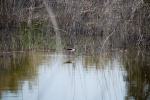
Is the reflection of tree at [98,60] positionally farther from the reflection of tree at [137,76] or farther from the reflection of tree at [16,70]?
the reflection of tree at [16,70]

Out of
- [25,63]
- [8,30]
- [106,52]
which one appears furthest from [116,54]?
[8,30]

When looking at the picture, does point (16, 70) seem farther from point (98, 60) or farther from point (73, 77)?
point (98, 60)

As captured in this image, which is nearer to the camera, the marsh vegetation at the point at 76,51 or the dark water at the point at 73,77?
the dark water at the point at 73,77

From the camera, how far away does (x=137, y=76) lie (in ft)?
29.9

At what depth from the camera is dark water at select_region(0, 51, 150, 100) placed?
757 cm

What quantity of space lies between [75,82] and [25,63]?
207 centimetres

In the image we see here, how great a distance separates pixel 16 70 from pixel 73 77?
1211 mm

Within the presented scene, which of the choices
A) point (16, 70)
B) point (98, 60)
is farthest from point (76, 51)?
point (16, 70)

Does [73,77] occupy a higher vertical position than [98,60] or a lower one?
lower

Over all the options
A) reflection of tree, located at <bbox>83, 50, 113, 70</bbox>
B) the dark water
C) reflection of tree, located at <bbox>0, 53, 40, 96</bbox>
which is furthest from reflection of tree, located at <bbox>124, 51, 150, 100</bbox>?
reflection of tree, located at <bbox>0, 53, 40, 96</bbox>

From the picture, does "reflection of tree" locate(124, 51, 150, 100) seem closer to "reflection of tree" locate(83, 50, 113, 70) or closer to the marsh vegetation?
the marsh vegetation

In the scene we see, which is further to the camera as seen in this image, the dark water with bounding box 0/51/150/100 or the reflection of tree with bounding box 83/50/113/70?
the reflection of tree with bounding box 83/50/113/70

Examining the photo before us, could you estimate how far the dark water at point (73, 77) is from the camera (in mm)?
7574

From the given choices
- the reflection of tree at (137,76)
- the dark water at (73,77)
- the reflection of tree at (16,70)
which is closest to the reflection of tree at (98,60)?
the dark water at (73,77)
